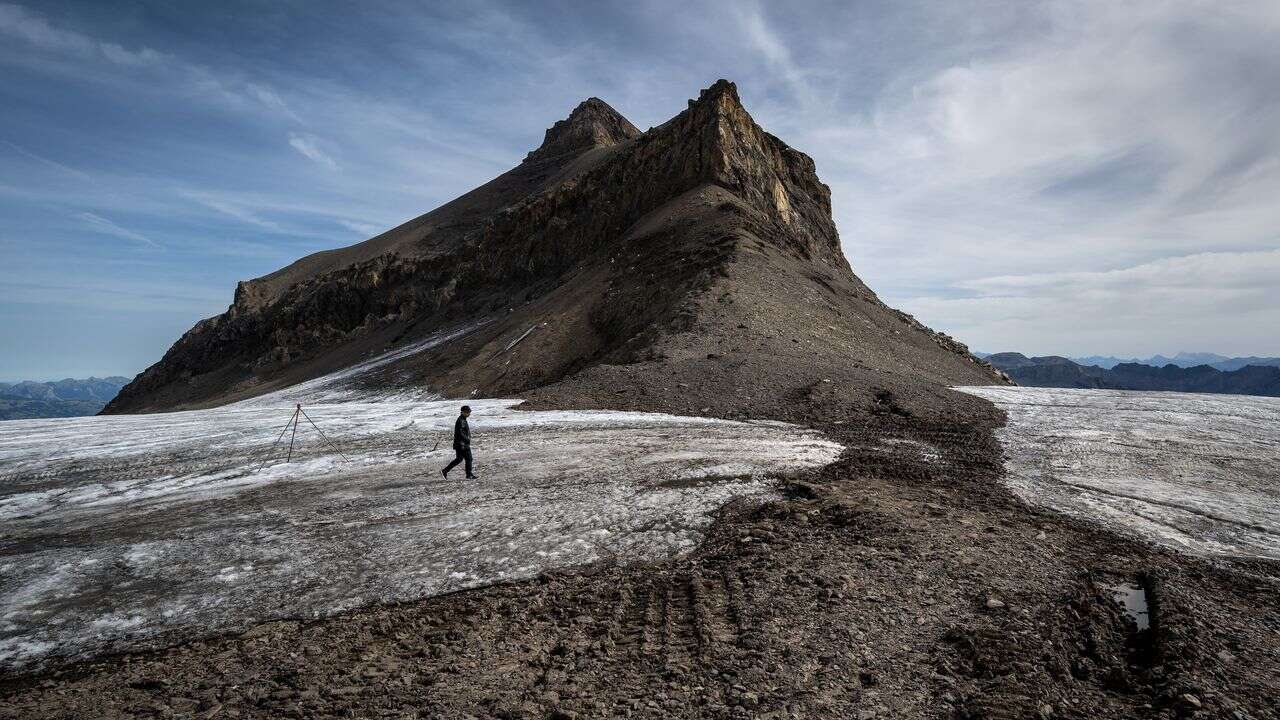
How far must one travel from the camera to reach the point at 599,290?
37.6m

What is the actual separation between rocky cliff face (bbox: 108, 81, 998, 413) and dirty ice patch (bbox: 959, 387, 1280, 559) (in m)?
8.70

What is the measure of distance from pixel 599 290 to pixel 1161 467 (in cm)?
2900

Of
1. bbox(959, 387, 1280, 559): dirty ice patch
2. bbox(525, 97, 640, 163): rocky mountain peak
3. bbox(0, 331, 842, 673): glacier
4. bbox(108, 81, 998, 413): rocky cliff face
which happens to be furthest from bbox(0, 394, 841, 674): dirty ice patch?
bbox(525, 97, 640, 163): rocky mountain peak

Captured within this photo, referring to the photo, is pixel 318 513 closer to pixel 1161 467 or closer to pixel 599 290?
pixel 1161 467

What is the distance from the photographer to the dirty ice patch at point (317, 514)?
22.1 feet

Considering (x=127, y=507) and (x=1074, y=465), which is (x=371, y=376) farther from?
(x=1074, y=465)

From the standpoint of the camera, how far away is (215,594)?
691 centimetres

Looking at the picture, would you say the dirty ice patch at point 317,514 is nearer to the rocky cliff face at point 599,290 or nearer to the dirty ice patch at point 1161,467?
the dirty ice patch at point 1161,467

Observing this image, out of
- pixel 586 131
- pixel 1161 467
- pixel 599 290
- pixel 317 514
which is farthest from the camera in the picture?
pixel 586 131

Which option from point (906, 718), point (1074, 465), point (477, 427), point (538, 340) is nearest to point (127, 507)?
point (477, 427)

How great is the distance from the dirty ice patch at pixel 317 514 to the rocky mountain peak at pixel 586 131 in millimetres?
92525

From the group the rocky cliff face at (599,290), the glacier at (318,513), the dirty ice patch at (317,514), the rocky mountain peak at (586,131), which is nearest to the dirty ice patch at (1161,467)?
the glacier at (318,513)

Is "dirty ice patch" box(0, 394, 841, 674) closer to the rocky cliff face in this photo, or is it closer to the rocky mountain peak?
the rocky cliff face

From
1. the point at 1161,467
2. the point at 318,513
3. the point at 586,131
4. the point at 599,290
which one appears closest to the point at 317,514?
the point at 318,513
